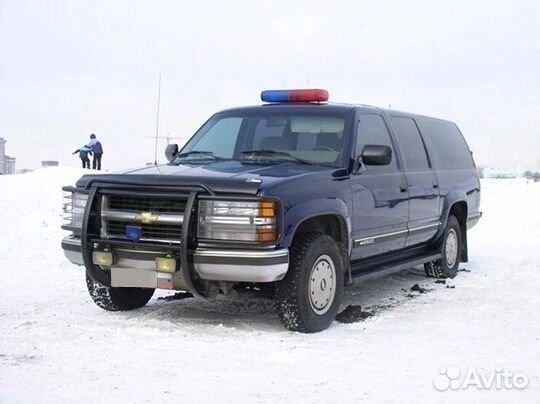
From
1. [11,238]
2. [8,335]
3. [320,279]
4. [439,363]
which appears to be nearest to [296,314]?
[320,279]

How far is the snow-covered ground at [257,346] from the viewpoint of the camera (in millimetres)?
4066

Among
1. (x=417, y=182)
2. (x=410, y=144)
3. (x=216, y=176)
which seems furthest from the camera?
(x=410, y=144)

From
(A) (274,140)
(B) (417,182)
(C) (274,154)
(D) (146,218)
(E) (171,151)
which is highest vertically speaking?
(A) (274,140)

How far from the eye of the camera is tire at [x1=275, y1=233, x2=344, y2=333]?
18.0ft

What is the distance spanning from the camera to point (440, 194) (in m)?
8.45

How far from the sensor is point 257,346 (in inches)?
201

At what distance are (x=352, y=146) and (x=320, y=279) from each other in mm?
1397

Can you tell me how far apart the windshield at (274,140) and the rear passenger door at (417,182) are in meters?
1.30

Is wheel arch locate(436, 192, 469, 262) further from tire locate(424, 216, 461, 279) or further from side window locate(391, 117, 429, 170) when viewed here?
side window locate(391, 117, 429, 170)

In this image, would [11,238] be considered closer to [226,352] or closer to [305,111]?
[305,111]

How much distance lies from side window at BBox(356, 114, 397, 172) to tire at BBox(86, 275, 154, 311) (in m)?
2.45

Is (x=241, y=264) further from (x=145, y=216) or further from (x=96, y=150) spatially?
(x=96, y=150)

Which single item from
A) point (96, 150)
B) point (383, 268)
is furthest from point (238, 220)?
point (96, 150)
